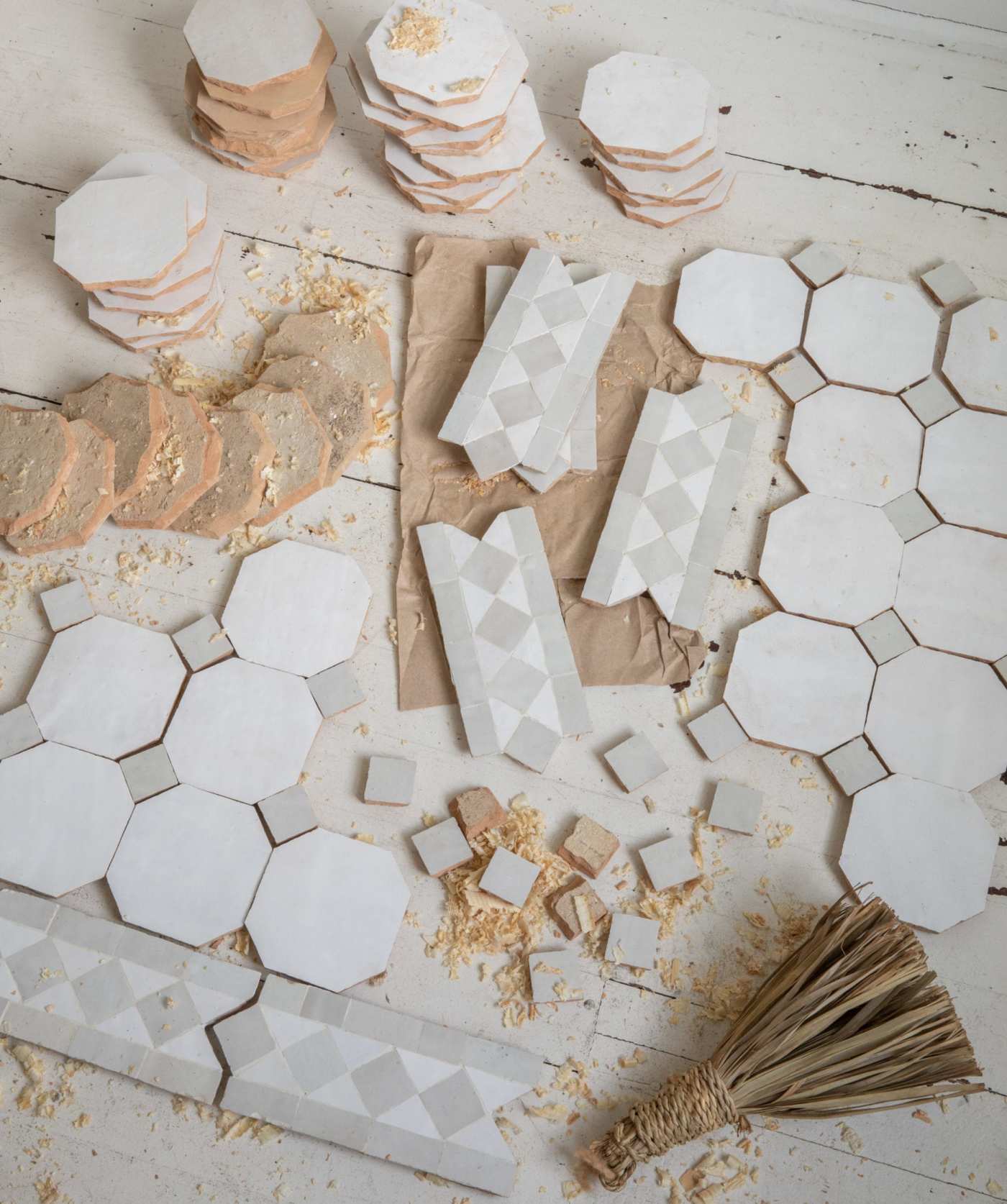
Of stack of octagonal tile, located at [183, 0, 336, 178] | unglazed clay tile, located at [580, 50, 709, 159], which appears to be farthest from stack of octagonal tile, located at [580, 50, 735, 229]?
stack of octagonal tile, located at [183, 0, 336, 178]

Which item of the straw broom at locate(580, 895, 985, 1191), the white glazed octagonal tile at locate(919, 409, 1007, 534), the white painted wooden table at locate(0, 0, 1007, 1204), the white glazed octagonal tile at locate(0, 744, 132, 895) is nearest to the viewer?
the straw broom at locate(580, 895, 985, 1191)

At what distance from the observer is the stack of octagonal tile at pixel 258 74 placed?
1.77 meters

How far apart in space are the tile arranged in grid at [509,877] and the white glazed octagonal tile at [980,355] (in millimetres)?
1170

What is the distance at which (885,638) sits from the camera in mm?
1756

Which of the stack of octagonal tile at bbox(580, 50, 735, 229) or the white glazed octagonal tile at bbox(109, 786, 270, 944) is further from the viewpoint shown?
the stack of octagonal tile at bbox(580, 50, 735, 229)

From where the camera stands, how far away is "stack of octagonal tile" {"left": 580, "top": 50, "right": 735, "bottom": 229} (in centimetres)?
182

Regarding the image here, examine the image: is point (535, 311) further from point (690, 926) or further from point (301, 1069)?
point (301, 1069)

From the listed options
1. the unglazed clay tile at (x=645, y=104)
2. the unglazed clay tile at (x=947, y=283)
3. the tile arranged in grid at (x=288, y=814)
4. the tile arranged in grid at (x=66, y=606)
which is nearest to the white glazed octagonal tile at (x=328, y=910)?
the tile arranged in grid at (x=288, y=814)

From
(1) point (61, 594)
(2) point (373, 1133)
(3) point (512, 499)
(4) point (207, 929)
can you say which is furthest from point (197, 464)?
(2) point (373, 1133)

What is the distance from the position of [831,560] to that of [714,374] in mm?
414

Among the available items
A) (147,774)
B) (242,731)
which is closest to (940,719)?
(242,731)

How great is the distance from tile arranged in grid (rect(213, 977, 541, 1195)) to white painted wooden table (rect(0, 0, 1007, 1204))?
4 cm

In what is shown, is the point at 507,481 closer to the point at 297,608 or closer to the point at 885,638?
the point at 297,608

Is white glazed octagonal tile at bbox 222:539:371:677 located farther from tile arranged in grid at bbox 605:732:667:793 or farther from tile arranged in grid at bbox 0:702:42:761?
tile arranged in grid at bbox 605:732:667:793
